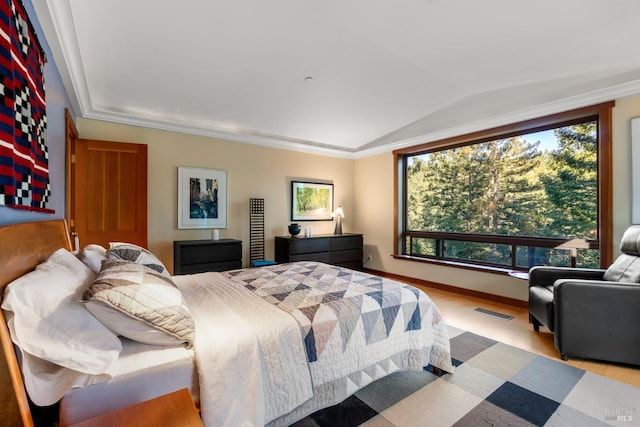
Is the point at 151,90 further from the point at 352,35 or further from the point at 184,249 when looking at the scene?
the point at 352,35

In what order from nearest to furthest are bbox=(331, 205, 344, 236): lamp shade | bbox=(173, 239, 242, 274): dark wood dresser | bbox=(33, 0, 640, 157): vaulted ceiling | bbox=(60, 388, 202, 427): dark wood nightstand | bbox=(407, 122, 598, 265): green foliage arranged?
bbox=(60, 388, 202, 427): dark wood nightstand, bbox=(33, 0, 640, 157): vaulted ceiling, bbox=(407, 122, 598, 265): green foliage, bbox=(173, 239, 242, 274): dark wood dresser, bbox=(331, 205, 344, 236): lamp shade

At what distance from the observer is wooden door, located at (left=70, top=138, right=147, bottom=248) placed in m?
3.27

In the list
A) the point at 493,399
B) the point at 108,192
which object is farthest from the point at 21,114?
the point at 493,399

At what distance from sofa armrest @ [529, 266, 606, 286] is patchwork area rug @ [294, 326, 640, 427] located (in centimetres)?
95

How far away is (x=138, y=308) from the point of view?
3.97ft

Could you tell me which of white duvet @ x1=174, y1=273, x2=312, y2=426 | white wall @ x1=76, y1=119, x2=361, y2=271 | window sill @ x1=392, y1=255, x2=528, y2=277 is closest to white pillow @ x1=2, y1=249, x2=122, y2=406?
white duvet @ x1=174, y1=273, x2=312, y2=426

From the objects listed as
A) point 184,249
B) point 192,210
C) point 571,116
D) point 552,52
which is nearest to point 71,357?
point 184,249

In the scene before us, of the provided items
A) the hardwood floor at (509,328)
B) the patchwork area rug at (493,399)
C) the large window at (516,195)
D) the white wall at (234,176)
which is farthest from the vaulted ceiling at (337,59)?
the patchwork area rug at (493,399)

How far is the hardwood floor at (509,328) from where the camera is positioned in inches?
88.4

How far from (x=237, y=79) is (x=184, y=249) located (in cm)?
216

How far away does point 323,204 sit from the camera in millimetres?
5559

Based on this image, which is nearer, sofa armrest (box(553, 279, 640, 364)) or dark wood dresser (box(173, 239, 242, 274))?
sofa armrest (box(553, 279, 640, 364))

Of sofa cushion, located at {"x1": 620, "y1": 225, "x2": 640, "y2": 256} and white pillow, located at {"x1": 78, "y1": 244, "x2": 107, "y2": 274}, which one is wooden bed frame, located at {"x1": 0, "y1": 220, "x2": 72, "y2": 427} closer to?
white pillow, located at {"x1": 78, "y1": 244, "x2": 107, "y2": 274}

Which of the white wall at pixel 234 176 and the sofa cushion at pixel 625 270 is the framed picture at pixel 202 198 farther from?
the sofa cushion at pixel 625 270
